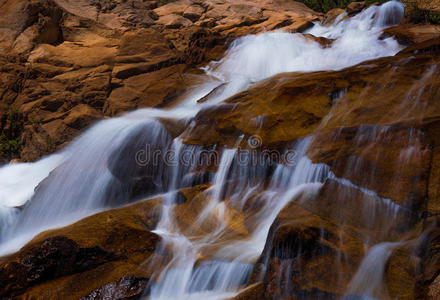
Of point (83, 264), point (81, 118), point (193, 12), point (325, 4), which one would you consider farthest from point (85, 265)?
point (325, 4)

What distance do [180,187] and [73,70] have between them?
7541 mm

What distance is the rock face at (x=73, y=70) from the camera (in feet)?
37.0

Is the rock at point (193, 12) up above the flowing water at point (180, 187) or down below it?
above

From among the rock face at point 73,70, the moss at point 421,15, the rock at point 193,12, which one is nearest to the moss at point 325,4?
the rock at point 193,12

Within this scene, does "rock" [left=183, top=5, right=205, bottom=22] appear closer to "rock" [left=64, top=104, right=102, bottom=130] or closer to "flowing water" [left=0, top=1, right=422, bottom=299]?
"flowing water" [left=0, top=1, right=422, bottom=299]

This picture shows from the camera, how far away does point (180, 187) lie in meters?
7.64

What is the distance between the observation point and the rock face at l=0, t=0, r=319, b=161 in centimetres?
1129

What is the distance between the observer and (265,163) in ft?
22.6

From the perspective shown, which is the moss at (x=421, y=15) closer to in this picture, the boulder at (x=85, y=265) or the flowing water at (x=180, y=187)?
the flowing water at (x=180, y=187)

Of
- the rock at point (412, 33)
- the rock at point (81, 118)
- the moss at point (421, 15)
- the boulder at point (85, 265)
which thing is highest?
the moss at point (421, 15)

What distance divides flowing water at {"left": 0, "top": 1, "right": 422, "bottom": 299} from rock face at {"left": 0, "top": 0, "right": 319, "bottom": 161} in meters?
0.72

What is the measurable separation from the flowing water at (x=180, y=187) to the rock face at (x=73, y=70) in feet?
2.36

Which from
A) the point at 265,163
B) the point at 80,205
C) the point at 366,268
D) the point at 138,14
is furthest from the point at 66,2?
the point at 366,268

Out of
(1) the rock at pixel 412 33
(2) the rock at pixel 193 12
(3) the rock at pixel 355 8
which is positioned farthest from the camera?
(2) the rock at pixel 193 12
